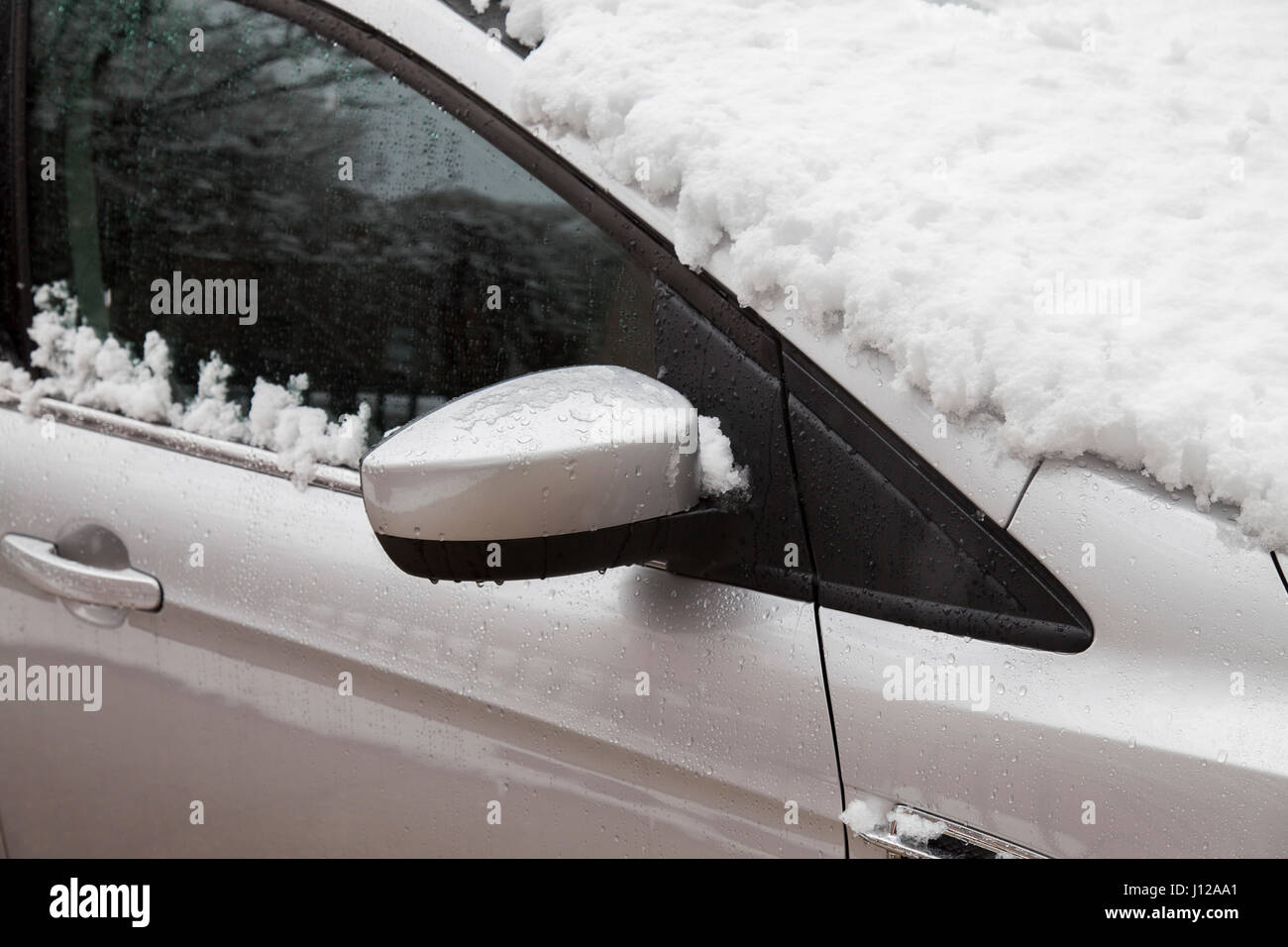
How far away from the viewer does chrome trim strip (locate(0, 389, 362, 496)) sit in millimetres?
1620

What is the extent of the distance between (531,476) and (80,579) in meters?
0.92

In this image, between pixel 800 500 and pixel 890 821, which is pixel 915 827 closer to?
pixel 890 821

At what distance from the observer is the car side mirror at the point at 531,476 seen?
1.16m

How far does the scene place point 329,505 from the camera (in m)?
1.61

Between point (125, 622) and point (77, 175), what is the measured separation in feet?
2.38

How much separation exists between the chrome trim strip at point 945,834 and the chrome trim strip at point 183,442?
0.81 m

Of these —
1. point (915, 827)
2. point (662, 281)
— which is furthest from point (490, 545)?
point (915, 827)

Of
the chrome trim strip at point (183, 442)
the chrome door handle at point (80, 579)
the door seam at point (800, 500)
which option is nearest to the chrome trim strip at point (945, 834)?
the door seam at point (800, 500)

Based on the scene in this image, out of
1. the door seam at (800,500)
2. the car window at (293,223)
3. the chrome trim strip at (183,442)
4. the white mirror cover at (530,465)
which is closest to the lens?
the white mirror cover at (530,465)

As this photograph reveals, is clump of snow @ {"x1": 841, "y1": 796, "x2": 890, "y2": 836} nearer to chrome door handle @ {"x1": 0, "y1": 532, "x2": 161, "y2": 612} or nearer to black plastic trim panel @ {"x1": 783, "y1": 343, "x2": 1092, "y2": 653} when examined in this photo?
black plastic trim panel @ {"x1": 783, "y1": 343, "x2": 1092, "y2": 653}

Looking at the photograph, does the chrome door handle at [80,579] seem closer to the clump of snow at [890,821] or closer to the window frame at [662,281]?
the window frame at [662,281]

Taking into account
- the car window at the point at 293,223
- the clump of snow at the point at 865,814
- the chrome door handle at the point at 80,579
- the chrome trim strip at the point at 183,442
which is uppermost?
the car window at the point at 293,223

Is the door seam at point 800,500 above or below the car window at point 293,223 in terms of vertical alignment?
below

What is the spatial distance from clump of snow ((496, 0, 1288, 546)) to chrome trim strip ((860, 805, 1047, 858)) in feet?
1.28
